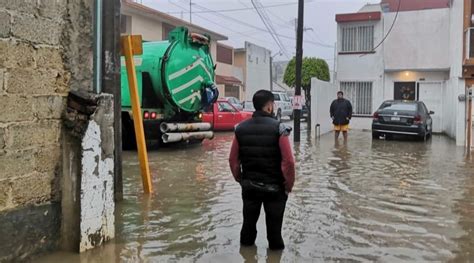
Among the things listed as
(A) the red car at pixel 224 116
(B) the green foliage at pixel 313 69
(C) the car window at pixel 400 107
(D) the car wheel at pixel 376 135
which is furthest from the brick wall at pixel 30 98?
(B) the green foliage at pixel 313 69

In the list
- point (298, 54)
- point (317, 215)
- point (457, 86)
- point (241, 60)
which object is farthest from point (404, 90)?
point (241, 60)

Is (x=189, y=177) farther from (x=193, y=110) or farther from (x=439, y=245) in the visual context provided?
(x=439, y=245)

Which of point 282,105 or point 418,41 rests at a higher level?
point 418,41

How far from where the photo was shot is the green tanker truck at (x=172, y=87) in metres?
12.8

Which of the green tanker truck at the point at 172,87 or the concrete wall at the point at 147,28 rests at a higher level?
the concrete wall at the point at 147,28

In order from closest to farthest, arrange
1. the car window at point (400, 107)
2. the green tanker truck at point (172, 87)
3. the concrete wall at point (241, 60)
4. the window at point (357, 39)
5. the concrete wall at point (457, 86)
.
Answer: the green tanker truck at point (172, 87) < the concrete wall at point (457, 86) < the car window at point (400, 107) < the window at point (357, 39) < the concrete wall at point (241, 60)

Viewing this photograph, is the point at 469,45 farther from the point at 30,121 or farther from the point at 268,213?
the point at 30,121

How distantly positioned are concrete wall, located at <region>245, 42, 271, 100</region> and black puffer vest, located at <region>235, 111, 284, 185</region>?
124 feet

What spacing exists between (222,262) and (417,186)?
5092 mm

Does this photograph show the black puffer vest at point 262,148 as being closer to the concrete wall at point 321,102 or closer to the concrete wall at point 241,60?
the concrete wall at point 321,102

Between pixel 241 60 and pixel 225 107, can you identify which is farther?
pixel 241 60

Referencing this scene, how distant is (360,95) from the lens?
2289 cm

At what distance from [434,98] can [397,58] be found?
2.25m

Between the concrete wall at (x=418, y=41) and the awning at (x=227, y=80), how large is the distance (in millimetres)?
15794
